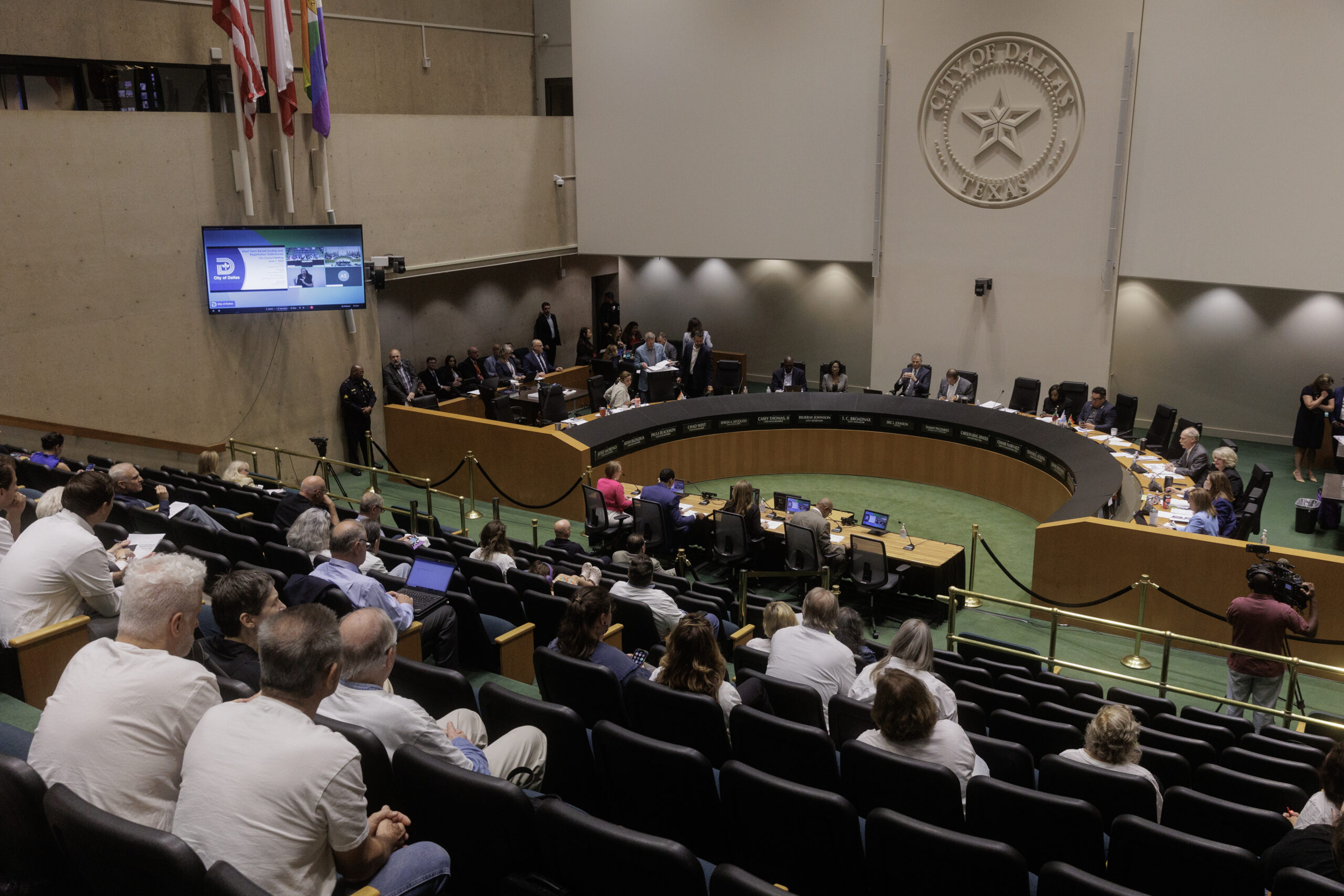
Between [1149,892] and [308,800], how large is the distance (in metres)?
2.70

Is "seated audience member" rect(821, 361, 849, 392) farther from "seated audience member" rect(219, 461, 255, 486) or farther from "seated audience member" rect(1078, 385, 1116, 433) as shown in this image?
"seated audience member" rect(219, 461, 255, 486)

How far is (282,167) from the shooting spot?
43.1 feet

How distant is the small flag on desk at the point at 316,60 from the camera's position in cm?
1266

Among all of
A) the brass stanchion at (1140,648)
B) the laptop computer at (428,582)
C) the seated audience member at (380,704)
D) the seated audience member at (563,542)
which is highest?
the seated audience member at (380,704)

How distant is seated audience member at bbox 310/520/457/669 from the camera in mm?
5367

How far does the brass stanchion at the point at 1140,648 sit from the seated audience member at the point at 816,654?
3.65 metres

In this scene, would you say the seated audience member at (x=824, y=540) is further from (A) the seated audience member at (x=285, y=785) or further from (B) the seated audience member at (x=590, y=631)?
(A) the seated audience member at (x=285, y=785)

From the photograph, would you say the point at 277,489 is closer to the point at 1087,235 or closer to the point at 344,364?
the point at 344,364

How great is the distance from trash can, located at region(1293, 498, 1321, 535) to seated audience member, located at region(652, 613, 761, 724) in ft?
30.6

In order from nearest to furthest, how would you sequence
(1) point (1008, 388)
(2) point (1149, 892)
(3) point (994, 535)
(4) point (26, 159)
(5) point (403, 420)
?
(2) point (1149, 892), (4) point (26, 159), (3) point (994, 535), (5) point (403, 420), (1) point (1008, 388)

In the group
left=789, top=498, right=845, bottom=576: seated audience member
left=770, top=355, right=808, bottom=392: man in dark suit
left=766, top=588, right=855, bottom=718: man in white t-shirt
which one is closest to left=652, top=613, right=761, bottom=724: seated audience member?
left=766, top=588, right=855, bottom=718: man in white t-shirt

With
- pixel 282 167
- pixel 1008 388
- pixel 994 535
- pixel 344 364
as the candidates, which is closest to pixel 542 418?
pixel 344 364

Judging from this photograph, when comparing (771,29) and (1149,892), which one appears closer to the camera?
(1149,892)

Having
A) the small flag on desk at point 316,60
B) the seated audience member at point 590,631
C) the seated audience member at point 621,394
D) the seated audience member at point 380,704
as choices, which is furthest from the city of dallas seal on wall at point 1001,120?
the seated audience member at point 380,704
